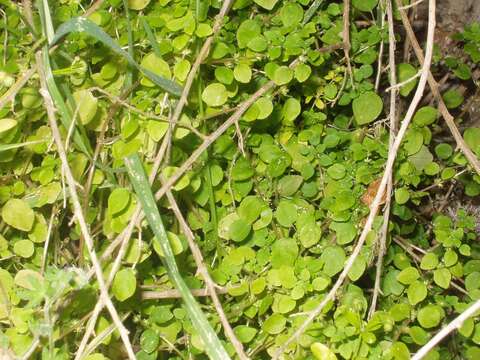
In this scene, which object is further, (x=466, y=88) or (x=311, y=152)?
(x=466, y=88)

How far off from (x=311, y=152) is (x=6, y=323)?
55 centimetres

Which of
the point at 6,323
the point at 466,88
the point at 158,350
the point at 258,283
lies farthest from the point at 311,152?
the point at 466,88

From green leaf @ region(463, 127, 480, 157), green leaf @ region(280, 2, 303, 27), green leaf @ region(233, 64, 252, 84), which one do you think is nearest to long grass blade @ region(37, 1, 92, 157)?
green leaf @ region(233, 64, 252, 84)

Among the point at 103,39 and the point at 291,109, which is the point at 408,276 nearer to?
the point at 291,109

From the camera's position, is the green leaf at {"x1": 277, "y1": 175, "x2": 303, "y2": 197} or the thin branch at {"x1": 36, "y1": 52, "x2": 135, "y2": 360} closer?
the thin branch at {"x1": 36, "y1": 52, "x2": 135, "y2": 360}

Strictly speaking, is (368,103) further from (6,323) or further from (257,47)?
(6,323)

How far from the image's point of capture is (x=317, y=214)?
1034 millimetres

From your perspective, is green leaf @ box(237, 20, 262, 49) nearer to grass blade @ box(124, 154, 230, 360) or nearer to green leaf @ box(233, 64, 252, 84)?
green leaf @ box(233, 64, 252, 84)

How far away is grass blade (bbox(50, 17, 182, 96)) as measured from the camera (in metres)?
0.83

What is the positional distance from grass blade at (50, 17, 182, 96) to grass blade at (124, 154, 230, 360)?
11 cm

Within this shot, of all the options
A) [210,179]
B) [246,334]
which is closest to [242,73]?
[210,179]

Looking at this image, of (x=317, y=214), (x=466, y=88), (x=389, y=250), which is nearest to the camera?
(x=317, y=214)

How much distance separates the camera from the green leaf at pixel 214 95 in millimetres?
965

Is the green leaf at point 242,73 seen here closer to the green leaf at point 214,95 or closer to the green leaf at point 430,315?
the green leaf at point 214,95
